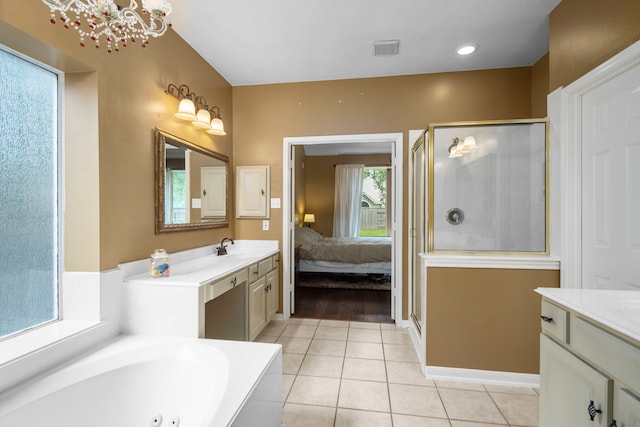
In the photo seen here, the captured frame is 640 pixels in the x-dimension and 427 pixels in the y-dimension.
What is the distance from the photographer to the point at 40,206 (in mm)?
1548

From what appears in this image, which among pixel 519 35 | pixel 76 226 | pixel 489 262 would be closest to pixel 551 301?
pixel 489 262

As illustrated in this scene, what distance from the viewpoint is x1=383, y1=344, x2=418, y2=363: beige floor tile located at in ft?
8.02

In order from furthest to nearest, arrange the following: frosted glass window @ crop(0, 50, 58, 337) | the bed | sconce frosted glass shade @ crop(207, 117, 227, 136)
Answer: the bed → sconce frosted glass shade @ crop(207, 117, 227, 136) → frosted glass window @ crop(0, 50, 58, 337)

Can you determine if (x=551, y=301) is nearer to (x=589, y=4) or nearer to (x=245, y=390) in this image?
(x=245, y=390)

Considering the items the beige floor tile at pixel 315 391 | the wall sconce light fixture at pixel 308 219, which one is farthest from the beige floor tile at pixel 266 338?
the wall sconce light fixture at pixel 308 219

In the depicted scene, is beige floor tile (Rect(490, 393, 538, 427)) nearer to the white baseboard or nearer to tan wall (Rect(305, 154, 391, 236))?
the white baseboard

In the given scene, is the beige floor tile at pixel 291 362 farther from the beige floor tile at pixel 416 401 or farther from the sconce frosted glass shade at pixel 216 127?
the sconce frosted glass shade at pixel 216 127

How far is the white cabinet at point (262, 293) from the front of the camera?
253cm

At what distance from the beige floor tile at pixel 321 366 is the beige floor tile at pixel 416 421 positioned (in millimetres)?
558

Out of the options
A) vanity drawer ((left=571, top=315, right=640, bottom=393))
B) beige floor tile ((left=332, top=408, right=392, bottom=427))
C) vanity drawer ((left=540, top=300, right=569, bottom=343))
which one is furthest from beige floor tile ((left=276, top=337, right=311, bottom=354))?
vanity drawer ((left=571, top=315, right=640, bottom=393))

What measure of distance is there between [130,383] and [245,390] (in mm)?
661

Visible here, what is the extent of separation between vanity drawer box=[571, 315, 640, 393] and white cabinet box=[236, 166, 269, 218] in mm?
2768

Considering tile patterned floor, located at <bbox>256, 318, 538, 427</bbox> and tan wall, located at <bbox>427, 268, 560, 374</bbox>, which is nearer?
tile patterned floor, located at <bbox>256, 318, 538, 427</bbox>

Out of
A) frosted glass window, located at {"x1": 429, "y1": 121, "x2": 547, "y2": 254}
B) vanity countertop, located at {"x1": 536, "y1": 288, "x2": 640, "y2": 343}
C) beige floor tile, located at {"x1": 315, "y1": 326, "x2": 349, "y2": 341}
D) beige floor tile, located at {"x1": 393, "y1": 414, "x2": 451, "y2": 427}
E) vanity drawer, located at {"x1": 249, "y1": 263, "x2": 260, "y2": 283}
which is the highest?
frosted glass window, located at {"x1": 429, "y1": 121, "x2": 547, "y2": 254}
